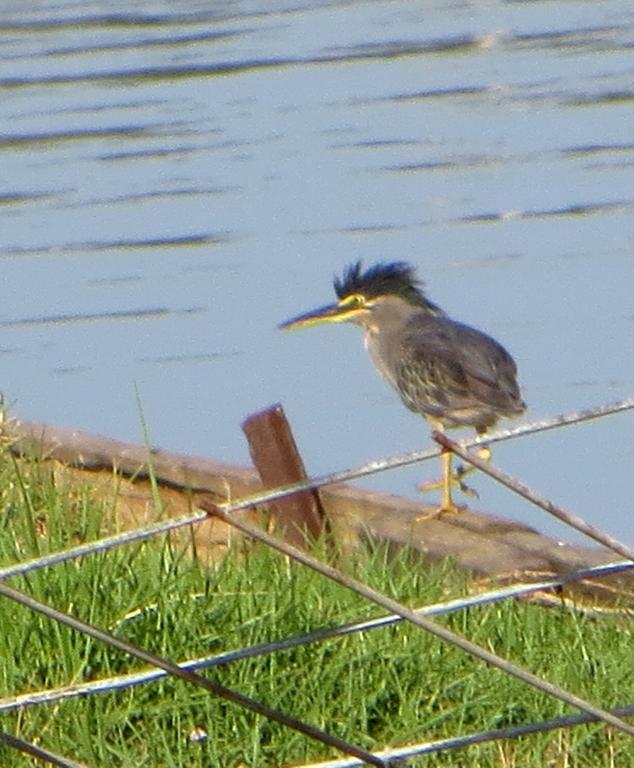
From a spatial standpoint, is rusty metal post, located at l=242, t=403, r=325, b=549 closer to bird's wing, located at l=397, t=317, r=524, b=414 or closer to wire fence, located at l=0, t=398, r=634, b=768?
bird's wing, located at l=397, t=317, r=524, b=414

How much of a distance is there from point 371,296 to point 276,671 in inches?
148

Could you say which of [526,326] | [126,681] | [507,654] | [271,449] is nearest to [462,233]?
[526,326]

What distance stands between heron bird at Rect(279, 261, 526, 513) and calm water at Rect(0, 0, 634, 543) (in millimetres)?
644

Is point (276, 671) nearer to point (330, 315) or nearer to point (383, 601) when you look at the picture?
point (383, 601)

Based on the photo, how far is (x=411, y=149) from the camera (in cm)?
1527

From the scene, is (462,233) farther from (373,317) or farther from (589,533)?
(589,533)

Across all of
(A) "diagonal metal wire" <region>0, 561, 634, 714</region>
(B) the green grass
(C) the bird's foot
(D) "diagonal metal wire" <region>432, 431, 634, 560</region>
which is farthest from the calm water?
(D) "diagonal metal wire" <region>432, 431, 634, 560</region>

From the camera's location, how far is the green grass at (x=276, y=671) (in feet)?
13.8

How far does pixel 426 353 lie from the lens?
24.3 ft

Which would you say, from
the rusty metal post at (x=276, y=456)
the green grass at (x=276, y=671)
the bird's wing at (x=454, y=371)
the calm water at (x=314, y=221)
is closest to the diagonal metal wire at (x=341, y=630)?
the green grass at (x=276, y=671)

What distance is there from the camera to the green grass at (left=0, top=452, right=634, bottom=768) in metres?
4.21

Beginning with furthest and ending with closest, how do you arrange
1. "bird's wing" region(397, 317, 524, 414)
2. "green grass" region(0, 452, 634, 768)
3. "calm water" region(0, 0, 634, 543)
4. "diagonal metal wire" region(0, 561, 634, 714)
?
"calm water" region(0, 0, 634, 543), "bird's wing" region(397, 317, 524, 414), "green grass" region(0, 452, 634, 768), "diagonal metal wire" region(0, 561, 634, 714)

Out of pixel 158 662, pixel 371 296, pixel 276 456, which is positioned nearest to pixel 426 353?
pixel 371 296

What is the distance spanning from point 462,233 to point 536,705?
27.1ft
